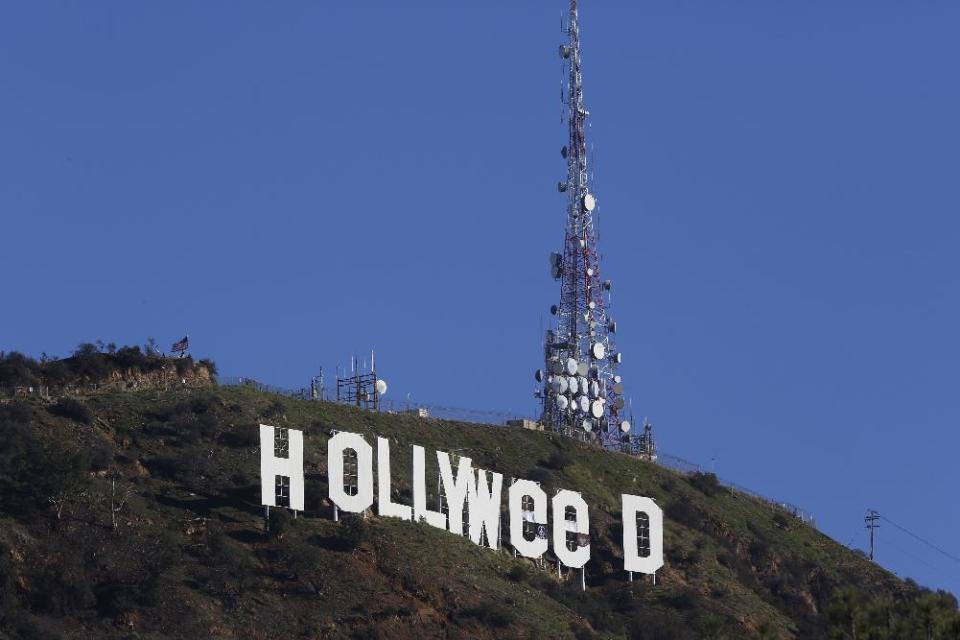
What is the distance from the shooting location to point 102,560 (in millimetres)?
102562

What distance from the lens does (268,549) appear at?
358 feet

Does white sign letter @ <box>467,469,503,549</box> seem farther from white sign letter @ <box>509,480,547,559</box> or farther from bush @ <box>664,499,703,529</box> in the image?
bush @ <box>664,499,703,529</box>

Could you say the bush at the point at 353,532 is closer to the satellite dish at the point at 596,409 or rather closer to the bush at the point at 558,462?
the bush at the point at 558,462

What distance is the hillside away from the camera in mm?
100875

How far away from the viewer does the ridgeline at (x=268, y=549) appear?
3981 inches

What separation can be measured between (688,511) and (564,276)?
20.8m

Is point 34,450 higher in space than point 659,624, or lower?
higher

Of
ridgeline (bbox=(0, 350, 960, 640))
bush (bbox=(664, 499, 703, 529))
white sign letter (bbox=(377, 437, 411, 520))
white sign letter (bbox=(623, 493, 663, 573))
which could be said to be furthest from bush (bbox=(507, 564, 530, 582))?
bush (bbox=(664, 499, 703, 529))

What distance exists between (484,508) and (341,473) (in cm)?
1117

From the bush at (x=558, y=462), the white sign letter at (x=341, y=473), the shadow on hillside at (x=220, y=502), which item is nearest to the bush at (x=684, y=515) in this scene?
the bush at (x=558, y=462)

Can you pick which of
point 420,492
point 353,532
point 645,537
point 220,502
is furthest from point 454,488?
point 645,537

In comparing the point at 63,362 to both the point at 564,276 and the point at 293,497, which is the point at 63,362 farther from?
the point at 564,276

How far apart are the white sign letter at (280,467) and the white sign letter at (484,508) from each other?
37.9 feet

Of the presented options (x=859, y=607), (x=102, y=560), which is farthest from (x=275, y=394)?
(x=859, y=607)
